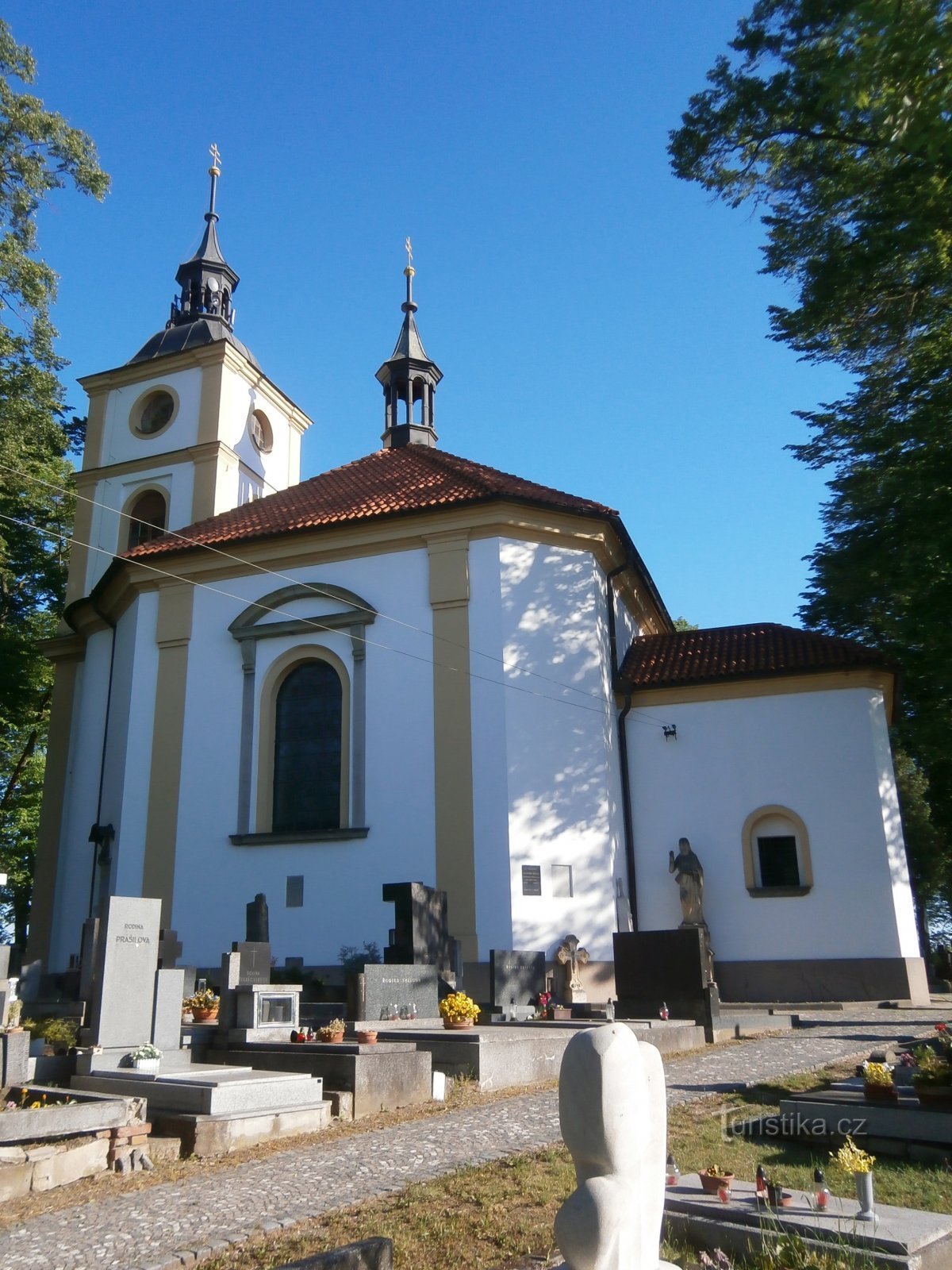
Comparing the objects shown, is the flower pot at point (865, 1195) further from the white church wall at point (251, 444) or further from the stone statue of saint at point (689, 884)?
the white church wall at point (251, 444)

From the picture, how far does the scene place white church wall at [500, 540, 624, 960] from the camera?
1628cm

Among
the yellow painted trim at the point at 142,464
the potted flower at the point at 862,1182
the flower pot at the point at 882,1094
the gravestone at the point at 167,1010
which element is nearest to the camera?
the potted flower at the point at 862,1182

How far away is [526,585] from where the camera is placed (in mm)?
17891

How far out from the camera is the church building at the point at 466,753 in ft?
54.6

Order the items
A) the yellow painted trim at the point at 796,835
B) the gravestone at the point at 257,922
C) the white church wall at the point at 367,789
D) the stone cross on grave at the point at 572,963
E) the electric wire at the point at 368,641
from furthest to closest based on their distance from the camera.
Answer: the yellow painted trim at the point at 796,835 < the electric wire at the point at 368,641 < the white church wall at the point at 367,789 < the stone cross on grave at the point at 572,963 < the gravestone at the point at 257,922

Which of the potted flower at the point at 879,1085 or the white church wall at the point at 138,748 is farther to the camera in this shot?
the white church wall at the point at 138,748

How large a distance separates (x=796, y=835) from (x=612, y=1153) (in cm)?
1576

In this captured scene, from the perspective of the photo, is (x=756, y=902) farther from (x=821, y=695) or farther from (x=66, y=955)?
(x=66, y=955)

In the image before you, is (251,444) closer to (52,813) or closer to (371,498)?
(371,498)

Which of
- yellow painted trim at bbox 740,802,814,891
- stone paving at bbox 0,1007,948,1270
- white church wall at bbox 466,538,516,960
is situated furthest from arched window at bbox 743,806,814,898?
→ stone paving at bbox 0,1007,948,1270

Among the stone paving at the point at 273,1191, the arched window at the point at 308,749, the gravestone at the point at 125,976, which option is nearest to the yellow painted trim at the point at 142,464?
the arched window at the point at 308,749

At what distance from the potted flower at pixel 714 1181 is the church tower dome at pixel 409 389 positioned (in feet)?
72.2

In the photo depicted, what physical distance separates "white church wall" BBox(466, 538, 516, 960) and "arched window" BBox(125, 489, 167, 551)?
952cm

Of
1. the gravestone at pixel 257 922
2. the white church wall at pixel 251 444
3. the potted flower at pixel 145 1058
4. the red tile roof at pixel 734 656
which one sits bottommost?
the potted flower at pixel 145 1058
